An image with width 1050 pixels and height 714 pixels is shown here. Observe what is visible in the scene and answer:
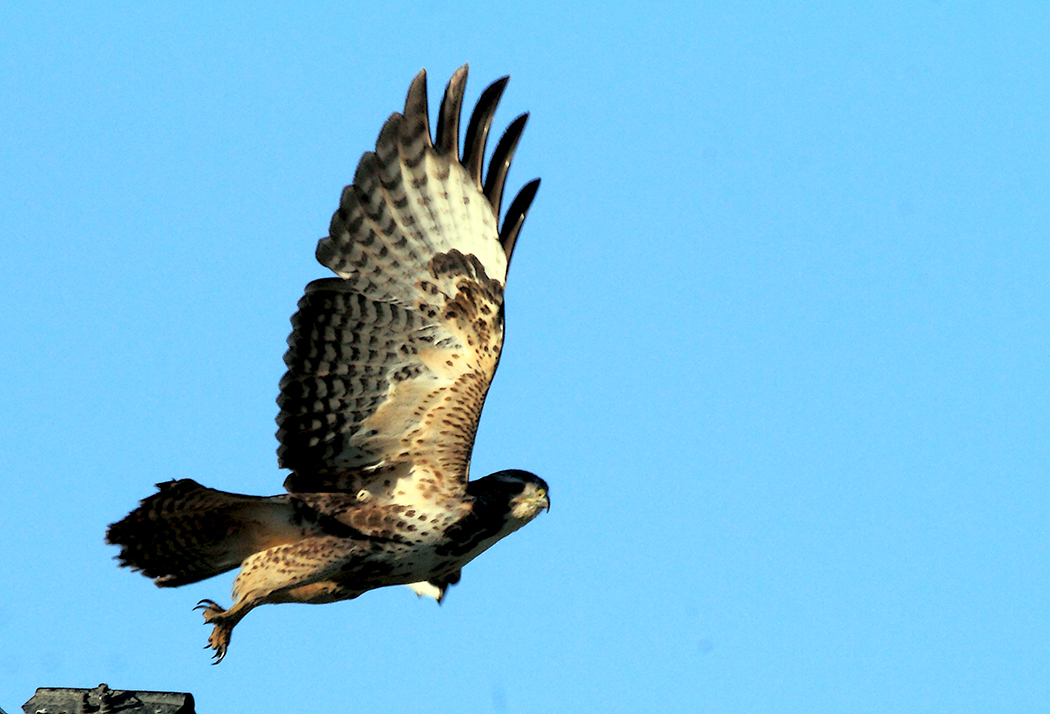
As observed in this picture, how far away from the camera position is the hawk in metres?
8.76

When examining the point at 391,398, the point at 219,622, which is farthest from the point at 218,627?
the point at 391,398

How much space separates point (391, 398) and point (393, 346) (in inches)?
11.5

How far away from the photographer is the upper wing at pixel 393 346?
8945mm

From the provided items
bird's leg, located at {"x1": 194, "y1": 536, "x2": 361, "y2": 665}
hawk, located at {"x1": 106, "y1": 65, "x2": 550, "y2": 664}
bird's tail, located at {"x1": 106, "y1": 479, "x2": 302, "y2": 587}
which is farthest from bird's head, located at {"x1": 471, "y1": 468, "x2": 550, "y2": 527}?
bird's tail, located at {"x1": 106, "y1": 479, "x2": 302, "y2": 587}

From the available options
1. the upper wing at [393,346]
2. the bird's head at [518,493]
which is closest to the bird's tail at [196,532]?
the upper wing at [393,346]

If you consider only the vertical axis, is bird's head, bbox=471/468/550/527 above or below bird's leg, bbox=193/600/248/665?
above

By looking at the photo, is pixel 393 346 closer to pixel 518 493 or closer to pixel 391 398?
pixel 391 398

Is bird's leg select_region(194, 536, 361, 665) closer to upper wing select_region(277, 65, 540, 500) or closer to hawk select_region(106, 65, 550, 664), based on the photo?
hawk select_region(106, 65, 550, 664)

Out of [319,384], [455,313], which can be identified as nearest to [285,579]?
[319,384]

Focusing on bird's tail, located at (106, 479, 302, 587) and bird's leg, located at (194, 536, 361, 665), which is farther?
bird's tail, located at (106, 479, 302, 587)

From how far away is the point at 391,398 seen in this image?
8.98 meters

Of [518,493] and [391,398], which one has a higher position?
[391,398]

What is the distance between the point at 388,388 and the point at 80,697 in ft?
8.91

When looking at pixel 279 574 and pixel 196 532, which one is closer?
pixel 279 574
